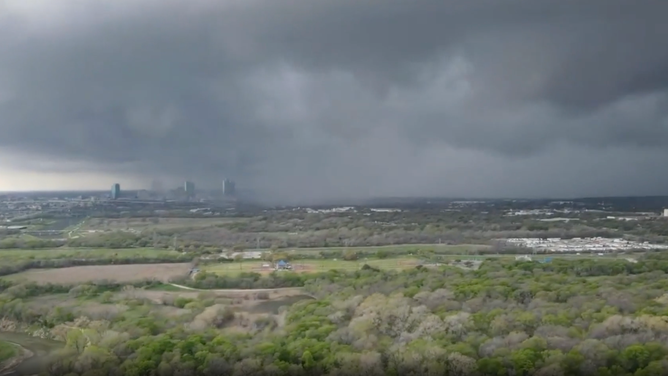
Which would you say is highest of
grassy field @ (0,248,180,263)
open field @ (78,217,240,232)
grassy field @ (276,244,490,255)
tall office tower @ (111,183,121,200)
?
tall office tower @ (111,183,121,200)

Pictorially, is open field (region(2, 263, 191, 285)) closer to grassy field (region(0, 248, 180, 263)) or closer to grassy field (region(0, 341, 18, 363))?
grassy field (region(0, 248, 180, 263))

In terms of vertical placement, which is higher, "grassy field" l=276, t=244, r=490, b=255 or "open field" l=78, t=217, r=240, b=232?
"open field" l=78, t=217, r=240, b=232

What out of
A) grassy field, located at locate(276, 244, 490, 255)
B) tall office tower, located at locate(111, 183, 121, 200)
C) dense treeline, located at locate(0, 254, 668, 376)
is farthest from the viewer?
grassy field, located at locate(276, 244, 490, 255)

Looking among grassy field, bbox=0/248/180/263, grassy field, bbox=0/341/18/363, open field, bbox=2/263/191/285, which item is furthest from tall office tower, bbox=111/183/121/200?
grassy field, bbox=0/341/18/363

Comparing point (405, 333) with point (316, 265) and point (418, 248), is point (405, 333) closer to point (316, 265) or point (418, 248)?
point (316, 265)

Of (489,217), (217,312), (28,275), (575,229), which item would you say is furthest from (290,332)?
(575,229)

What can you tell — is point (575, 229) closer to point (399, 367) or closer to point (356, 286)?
point (356, 286)
